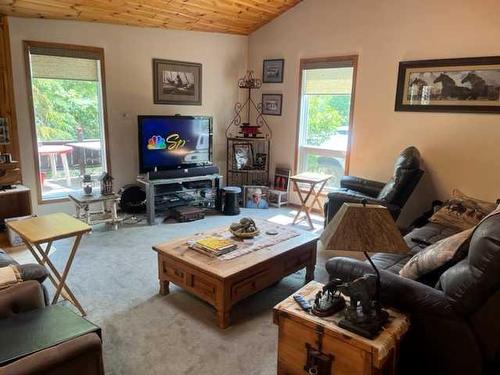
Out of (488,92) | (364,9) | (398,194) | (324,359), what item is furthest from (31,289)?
(364,9)

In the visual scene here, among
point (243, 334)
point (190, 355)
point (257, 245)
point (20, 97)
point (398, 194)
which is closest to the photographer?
point (190, 355)

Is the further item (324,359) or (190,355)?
(190,355)

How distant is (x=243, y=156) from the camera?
5969 mm

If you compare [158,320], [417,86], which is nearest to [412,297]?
[158,320]

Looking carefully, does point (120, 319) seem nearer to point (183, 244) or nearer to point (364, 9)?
point (183, 244)

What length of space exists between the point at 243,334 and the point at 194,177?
3.02 m

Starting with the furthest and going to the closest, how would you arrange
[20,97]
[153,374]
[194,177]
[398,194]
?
[194,177] → [20,97] → [398,194] → [153,374]

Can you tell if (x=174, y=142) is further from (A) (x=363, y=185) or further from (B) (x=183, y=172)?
(A) (x=363, y=185)

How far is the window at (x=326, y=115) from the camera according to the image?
5.12 m

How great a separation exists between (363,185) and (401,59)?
5.12ft

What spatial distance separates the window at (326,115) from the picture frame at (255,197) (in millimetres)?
690

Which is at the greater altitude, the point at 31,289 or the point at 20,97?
the point at 20,97

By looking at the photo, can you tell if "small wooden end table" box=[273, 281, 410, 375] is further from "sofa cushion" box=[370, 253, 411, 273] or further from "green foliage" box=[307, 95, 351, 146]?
"green foliage" box=[307, 95, 351, 146]

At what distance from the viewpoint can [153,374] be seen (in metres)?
2.14
